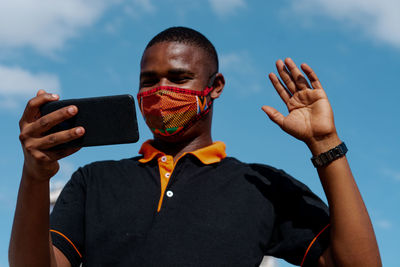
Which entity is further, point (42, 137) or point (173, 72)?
point (173, 72)

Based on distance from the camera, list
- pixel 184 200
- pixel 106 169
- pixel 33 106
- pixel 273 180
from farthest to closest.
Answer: pixel 106 169 → pixel 273 180 → pixel 184 200 → pixel 33 106

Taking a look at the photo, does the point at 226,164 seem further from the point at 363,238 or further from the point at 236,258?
the point at 363,238

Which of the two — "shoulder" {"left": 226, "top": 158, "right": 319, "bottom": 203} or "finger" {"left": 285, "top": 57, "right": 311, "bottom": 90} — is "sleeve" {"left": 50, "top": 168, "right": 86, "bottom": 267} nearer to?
"shoulder" {"left": 226, "top": 158, "right": 319, "bottom": 203}

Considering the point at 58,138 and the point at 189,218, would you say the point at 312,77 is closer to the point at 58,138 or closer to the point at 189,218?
the point at 189,218

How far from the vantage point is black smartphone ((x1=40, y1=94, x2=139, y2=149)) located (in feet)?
10.4

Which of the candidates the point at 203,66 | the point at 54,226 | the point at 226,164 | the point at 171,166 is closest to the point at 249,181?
the point at 226,164

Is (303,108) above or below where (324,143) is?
above

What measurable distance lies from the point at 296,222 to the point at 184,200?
0.80 m

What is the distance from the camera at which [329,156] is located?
11.4 feet

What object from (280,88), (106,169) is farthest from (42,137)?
(280,88)

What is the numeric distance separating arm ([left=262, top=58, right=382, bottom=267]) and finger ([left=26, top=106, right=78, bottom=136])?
1395 millimetres

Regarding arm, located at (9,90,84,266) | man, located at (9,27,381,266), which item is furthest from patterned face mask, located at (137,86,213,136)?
arm, located at (9,90,84,266)

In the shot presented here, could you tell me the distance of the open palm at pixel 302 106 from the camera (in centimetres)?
351

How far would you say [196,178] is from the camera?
392cm
